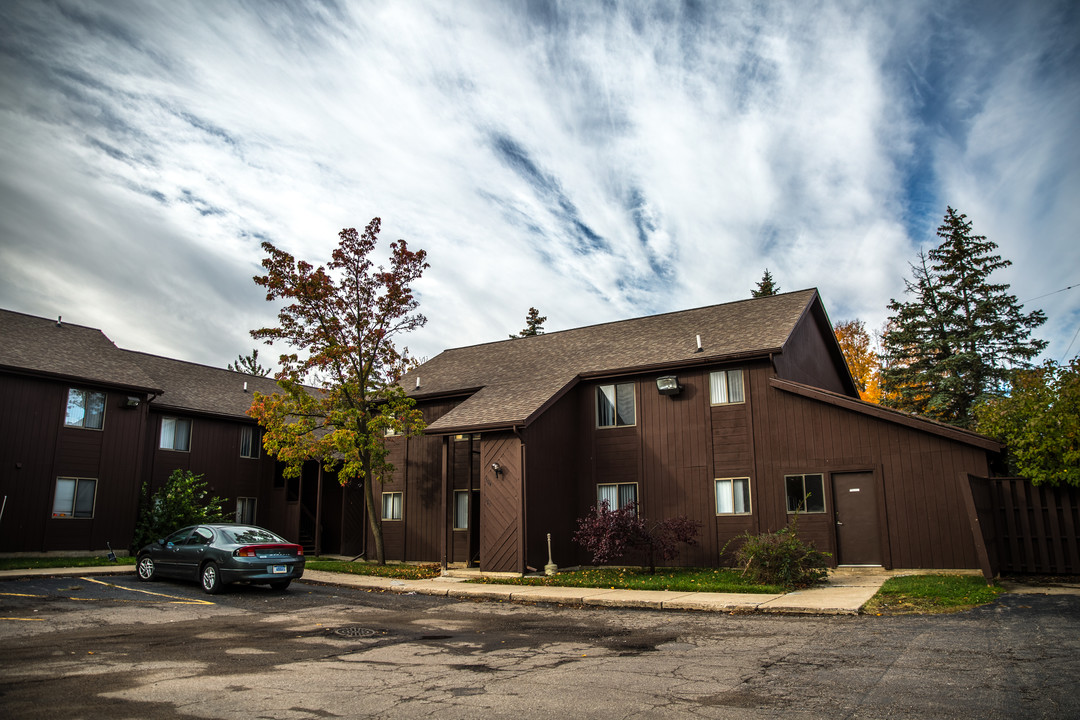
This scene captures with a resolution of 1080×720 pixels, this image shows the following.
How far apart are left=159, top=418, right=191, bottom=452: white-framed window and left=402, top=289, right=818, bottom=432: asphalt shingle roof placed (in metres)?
8.62

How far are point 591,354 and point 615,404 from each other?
2.53 metres

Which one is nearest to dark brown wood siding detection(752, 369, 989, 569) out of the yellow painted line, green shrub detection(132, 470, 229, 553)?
the yellow painted line

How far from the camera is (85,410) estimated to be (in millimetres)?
22062

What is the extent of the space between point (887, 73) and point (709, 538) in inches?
469

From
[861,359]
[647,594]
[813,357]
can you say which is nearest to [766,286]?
[861,359]

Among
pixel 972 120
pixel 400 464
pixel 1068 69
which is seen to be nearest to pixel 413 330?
pixel 400 464

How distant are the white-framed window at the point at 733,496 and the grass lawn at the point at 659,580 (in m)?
1.52

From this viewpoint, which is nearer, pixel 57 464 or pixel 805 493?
pixel 805 493

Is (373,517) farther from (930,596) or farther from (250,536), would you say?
(930,596)

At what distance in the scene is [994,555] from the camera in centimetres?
1335

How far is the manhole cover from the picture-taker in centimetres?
941

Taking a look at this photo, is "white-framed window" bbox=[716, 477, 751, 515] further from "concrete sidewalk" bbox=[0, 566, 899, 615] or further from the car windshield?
the car windshield

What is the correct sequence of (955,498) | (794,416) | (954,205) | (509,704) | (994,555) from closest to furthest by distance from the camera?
1. (509,704)
2. (994,555)
3. (955,498)
4. (794,416)
5. (954,205)

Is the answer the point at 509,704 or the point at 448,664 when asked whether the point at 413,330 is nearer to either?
the point at 448,664
